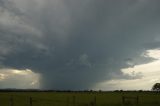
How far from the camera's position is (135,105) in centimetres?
5219

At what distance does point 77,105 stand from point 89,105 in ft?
9.49

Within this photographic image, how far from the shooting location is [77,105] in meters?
51.8

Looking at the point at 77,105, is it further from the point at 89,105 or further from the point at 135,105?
the point at 135,105

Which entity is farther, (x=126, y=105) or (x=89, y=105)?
(x=126, y=105)

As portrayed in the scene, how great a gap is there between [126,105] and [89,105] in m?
7.65

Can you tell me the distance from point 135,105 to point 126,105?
1.92 metres

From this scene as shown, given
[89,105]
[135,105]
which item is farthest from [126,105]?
[89,105]

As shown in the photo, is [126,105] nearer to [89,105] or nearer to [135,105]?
[135,105]

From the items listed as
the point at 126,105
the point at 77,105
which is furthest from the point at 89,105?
the point at 126,105

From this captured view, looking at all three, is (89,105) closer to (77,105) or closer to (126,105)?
(77,105)

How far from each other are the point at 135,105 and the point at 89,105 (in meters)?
8.29

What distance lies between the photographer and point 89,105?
163ft

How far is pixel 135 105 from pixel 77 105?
389 inches
